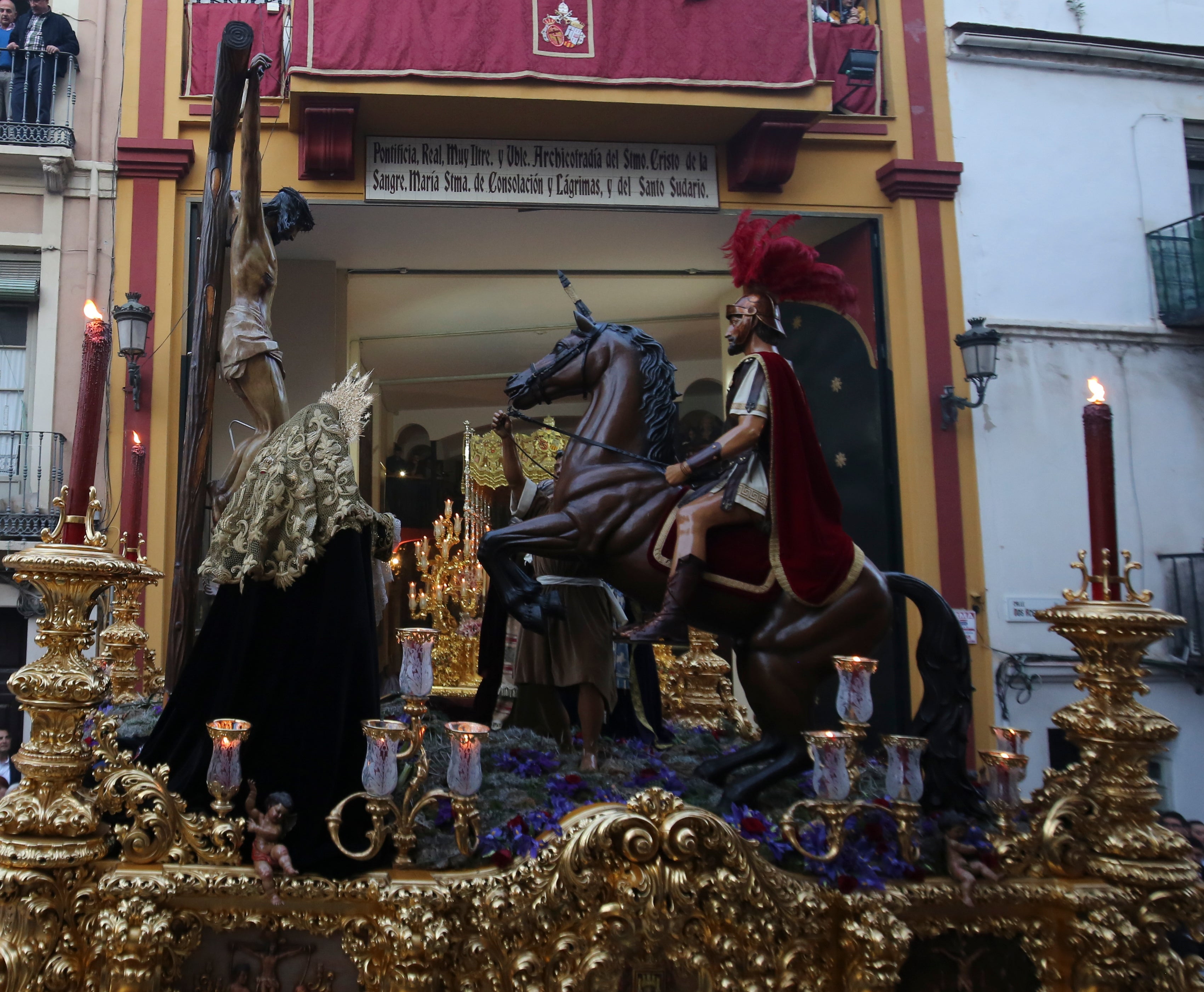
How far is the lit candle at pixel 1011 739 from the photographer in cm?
269

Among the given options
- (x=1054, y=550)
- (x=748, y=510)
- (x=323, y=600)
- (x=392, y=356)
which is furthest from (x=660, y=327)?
(x=323, y=600)

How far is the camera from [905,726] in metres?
6.95

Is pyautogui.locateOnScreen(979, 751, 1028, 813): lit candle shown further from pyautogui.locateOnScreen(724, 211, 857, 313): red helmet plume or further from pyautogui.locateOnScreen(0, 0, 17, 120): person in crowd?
pyautogui.locateOnScreen(0, 0, 17, 120): person in crowd

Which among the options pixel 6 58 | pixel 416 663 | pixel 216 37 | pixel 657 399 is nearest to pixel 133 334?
pixel 216 37

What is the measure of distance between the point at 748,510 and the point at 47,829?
2076mm

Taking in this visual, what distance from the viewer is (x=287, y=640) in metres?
2.50

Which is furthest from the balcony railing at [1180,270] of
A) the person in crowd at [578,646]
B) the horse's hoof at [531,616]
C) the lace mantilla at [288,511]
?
the lace mantilla at [288,511]

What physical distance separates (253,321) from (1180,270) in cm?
812

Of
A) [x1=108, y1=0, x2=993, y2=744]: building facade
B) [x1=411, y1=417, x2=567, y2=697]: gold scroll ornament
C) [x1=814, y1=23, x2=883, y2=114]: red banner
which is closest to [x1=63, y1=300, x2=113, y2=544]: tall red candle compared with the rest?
[x1=411, y1=417, x2=567, y2=697]: gold scroll ornament

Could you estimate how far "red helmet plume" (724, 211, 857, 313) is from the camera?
310 cm

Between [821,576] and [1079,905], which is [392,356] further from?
[1079,905]

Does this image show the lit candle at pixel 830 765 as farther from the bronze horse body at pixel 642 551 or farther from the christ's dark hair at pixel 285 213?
the christ's dark hair at pixel 285 213

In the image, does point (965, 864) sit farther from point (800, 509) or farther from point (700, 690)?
point (700, 690)

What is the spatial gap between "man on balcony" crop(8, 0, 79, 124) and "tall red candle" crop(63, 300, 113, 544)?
20.8 ft
